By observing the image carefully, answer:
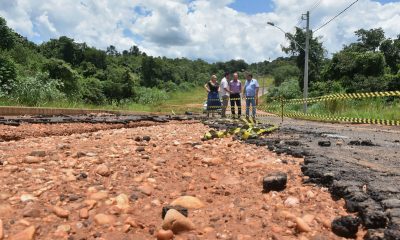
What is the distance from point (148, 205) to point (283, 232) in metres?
0.99

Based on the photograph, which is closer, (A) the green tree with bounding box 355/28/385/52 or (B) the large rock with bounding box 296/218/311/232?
(B) the large rock with bounding box 296/218/311/232

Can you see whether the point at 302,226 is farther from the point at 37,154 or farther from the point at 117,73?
the point at 117,73

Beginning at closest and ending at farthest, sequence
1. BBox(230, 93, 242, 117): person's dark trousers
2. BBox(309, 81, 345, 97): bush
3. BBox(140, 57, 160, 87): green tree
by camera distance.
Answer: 1. BBox(230, 93, 242, 117): person's dark trousers
2. BBox(309, 81, 345, 97): bush
3. BBox(140, 57, 160, 87): green tree

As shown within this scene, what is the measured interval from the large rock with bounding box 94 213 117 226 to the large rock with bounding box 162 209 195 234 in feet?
1.16

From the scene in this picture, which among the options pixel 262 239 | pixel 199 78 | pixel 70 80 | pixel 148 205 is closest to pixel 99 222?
pixel 148 205

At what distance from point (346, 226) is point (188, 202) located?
109cm

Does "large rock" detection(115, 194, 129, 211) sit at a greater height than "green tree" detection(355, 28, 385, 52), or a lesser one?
lesser

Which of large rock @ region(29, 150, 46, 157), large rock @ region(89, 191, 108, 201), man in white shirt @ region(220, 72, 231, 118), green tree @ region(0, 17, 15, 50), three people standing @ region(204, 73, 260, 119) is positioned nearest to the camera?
large rock @ region(89, 191, 108, 201)

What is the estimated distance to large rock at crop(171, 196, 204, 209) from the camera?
3002 millimetres

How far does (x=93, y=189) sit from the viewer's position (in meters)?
3.21

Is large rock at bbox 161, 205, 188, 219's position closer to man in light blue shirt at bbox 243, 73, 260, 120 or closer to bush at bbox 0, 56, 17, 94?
man in light blue shirt at bbox 243, 73, 260, 120

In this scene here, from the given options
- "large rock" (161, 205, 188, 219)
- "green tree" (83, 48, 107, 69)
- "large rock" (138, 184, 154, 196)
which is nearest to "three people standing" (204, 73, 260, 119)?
"large rock" (138, 184, 154, 196)

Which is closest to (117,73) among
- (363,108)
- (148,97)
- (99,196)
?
(148,97)

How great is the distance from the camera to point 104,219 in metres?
2.75
